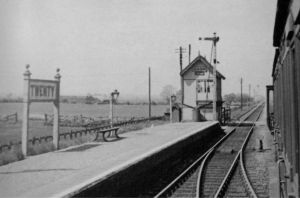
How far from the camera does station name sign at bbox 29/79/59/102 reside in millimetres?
10815

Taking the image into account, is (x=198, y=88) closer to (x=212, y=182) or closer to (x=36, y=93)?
(x=212, y=182)

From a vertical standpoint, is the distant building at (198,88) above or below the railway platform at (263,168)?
above

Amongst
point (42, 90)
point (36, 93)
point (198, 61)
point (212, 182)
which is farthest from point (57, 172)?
point (198, 61)

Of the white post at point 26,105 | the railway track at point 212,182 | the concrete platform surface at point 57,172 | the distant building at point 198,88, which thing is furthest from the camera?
the distant building at point 198,88

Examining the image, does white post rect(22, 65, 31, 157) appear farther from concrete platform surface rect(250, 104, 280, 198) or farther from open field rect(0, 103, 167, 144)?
concrete platform surface rect(250, 104, 280, 198)

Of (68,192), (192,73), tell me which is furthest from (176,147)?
(192,73)

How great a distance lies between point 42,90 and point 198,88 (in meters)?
23.7

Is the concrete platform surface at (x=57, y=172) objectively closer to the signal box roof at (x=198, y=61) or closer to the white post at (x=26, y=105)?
the white post at (x=26, y=105)

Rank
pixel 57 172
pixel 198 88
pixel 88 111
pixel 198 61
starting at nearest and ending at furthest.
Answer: pixel 57 172, pixel 198 61, pixel 198 88, pixel 88 111

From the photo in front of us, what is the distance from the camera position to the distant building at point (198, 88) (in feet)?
109

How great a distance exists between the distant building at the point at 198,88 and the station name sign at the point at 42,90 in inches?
874

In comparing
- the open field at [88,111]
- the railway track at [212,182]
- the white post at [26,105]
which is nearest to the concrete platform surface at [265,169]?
the railway track at [212,182]

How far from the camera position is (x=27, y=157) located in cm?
1114

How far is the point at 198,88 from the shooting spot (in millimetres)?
33562
